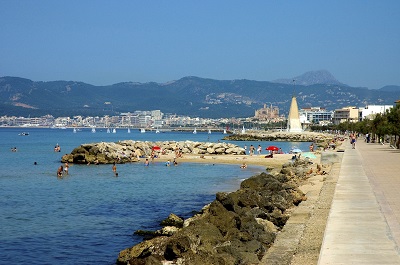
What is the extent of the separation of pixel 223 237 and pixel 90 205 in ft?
41.3

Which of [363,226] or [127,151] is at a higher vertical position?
[363,226]

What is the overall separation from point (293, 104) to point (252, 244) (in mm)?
137156

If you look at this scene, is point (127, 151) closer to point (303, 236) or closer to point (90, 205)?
point (90, 205)

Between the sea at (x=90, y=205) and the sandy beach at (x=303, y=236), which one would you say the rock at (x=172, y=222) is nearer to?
the sea at (x=90, y=205)

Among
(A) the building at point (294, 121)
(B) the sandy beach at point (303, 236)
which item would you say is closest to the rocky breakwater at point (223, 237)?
(B) the sandy beach at point (303, 236)

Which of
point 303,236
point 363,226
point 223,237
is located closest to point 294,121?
point 223,237

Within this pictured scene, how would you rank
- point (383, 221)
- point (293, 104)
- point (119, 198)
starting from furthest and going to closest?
point (293, 104), point (119, 198), point (383, 221)

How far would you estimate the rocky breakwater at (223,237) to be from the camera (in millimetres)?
10859

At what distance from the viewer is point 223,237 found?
495 inches

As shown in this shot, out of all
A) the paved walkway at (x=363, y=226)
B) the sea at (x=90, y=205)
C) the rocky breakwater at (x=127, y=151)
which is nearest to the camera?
the paved walkway at (x=363, y=226)

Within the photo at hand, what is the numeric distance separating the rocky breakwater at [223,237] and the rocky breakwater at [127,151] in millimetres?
33443

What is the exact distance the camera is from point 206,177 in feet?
121

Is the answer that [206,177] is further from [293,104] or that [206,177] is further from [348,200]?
[293,104]

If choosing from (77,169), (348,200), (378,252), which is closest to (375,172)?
(348,200)
